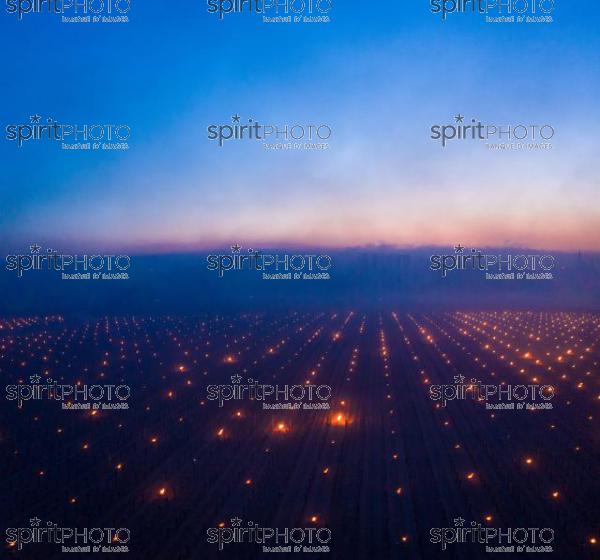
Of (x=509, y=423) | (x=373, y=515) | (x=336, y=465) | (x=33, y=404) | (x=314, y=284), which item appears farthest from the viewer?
(x=314, y=284)

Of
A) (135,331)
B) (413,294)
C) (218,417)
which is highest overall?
(413,294)

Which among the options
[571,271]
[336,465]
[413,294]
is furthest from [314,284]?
[336,465]

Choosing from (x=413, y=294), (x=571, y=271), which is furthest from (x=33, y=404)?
(x=571, y=271)

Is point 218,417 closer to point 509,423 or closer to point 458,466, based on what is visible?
point 458,466

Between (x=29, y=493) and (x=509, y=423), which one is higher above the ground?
(x=509, y=423)

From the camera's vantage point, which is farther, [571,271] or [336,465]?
[571,271]

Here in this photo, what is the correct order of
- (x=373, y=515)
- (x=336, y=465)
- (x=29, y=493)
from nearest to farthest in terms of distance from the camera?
(x=373, y=515), (x=29, y=493), (x=336, y=465)
